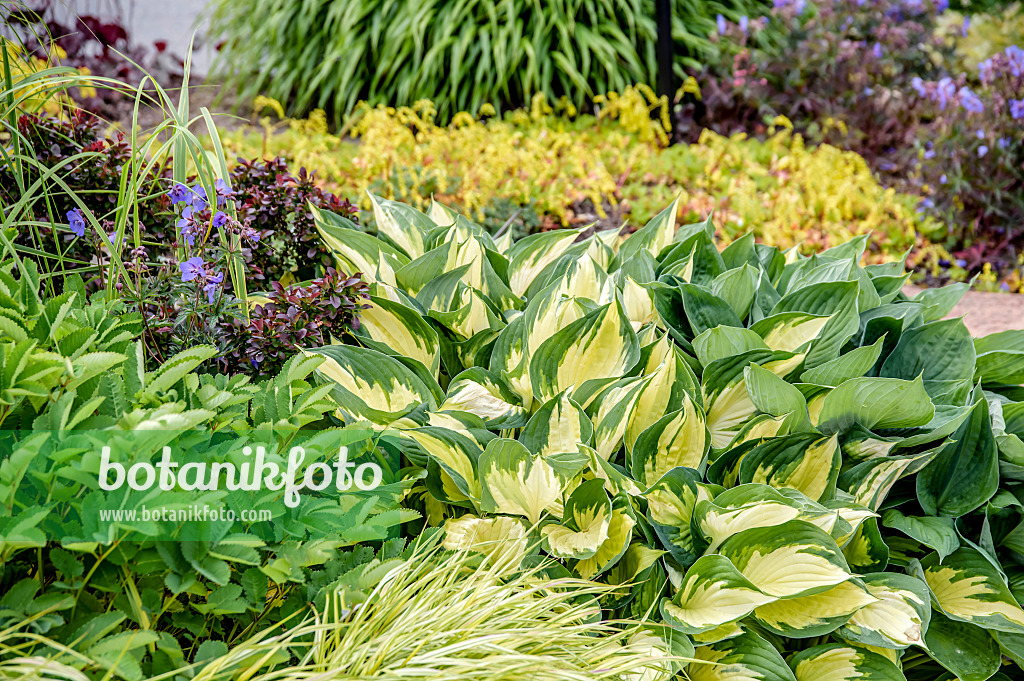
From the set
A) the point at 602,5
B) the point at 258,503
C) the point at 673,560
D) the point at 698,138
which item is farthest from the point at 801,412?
the point at 602,5

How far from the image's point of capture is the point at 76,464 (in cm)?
90

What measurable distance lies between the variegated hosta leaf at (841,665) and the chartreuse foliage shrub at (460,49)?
5293 mm

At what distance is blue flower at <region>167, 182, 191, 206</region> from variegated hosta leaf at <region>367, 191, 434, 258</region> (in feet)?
1.78

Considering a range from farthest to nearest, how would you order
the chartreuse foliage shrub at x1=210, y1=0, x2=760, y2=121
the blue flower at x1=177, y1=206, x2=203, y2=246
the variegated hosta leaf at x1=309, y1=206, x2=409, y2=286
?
1. the chartreuse foliage shrub at x1=210, y1=0, x2=760, y2=121
2. the variegated hosta leaf at x1=309, y1=206, x2=409, y2=286
3. the blue flower at x1=177, y1=206, x2=203, y2=246

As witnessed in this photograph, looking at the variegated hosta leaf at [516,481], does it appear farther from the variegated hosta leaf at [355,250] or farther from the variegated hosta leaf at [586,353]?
the variegated hosta leaf at [355,250]

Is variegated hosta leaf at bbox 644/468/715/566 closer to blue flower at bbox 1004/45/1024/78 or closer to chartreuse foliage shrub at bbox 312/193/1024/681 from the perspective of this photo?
chartreuse foliage shrub at bbox 312/193/1024/681

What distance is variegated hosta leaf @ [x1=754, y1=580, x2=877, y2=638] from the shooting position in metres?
1.17

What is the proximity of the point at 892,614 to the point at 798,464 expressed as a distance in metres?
0.27

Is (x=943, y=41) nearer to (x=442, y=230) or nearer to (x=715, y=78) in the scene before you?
(x=715, y=78)

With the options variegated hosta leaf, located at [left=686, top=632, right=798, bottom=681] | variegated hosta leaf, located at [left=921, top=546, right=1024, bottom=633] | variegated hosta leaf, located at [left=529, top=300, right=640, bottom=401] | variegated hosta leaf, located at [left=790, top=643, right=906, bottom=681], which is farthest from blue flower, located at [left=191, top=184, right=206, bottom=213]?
variegated hosta leaf, located at [left=921, top=546, right=1024, bottom=633]

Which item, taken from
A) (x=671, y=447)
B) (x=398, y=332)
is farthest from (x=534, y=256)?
(x=671, y=447)

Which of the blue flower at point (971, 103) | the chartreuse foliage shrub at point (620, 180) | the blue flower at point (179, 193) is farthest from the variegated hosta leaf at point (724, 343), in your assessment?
the blue flower at point (971, 103)

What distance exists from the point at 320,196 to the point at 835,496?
4.62 feet

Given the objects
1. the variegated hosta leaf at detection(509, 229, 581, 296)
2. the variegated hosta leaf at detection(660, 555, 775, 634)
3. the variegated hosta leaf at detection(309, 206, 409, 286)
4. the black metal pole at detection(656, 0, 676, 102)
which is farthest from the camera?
the black metal pole at detection(656, 0, 676, 102)
